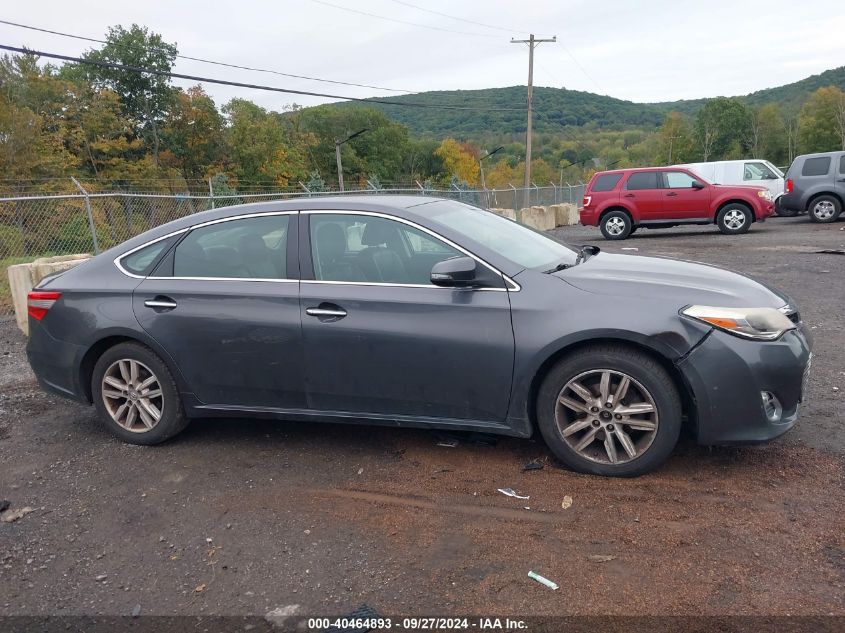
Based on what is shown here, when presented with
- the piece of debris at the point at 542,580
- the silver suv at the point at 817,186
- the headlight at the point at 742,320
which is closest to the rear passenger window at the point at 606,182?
the silver suv at the point at 817,186

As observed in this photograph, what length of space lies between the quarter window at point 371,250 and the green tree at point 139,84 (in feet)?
189

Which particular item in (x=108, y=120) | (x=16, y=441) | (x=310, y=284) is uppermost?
(x=108, y=120)

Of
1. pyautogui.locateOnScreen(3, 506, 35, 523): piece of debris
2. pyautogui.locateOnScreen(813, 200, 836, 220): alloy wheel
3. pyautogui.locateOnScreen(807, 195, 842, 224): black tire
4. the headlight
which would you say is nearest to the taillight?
pyautogui.locateOnScreen(3, 506, 35, 523): piece of debris

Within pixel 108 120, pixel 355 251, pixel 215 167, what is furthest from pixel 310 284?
pixel 215 167

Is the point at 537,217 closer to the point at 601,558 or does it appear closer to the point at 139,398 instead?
the point at 139,398

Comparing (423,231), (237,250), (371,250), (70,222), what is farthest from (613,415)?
(70,222)

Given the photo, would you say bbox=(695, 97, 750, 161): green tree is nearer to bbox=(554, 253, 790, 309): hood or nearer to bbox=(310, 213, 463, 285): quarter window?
bbox=(554, 253, 790, 309): hood

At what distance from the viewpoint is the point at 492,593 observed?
2824 mm

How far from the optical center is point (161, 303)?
4457mm

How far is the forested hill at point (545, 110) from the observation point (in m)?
62.8

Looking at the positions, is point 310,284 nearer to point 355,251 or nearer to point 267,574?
point 355,251

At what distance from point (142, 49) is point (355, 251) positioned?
212ft

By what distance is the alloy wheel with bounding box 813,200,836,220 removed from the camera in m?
18.9

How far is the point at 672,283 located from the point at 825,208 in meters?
18.1
